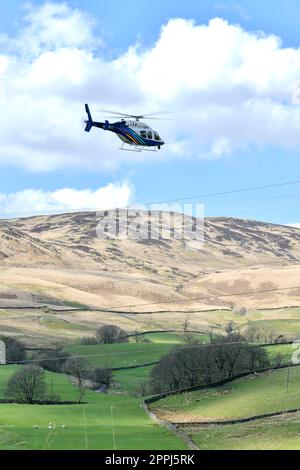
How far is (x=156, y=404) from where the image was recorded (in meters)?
101

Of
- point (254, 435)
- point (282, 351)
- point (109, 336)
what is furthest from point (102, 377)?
point (254, 435)

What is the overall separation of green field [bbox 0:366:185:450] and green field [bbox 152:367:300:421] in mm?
5519

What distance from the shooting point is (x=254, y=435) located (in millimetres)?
73062

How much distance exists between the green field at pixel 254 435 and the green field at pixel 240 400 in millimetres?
7530

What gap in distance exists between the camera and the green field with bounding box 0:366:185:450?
70.4m

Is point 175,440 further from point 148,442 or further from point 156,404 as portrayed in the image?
point 156,404

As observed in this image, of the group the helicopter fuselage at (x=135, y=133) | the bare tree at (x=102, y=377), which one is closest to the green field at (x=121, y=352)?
the bare tree at (x=102, y=377)

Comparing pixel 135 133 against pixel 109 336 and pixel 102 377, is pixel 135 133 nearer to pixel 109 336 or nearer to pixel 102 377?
pixel 102 377

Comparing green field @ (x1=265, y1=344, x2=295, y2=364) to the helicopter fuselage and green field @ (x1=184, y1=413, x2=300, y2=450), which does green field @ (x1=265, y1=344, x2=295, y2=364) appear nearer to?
green field @ (x1=184, y1=413, x2=300, y2=450)

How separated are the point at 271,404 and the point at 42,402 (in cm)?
3104

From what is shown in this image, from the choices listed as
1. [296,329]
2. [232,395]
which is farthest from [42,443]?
[296,329]

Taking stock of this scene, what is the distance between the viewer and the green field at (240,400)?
9062cm

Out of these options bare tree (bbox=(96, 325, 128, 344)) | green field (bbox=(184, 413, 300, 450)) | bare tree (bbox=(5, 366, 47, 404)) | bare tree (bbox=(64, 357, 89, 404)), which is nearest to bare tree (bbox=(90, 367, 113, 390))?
bare tree (bbox=(64, 357, 89, 404))

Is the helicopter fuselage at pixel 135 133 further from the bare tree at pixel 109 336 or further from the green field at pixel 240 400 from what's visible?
the bare tree at pixel 109 336
